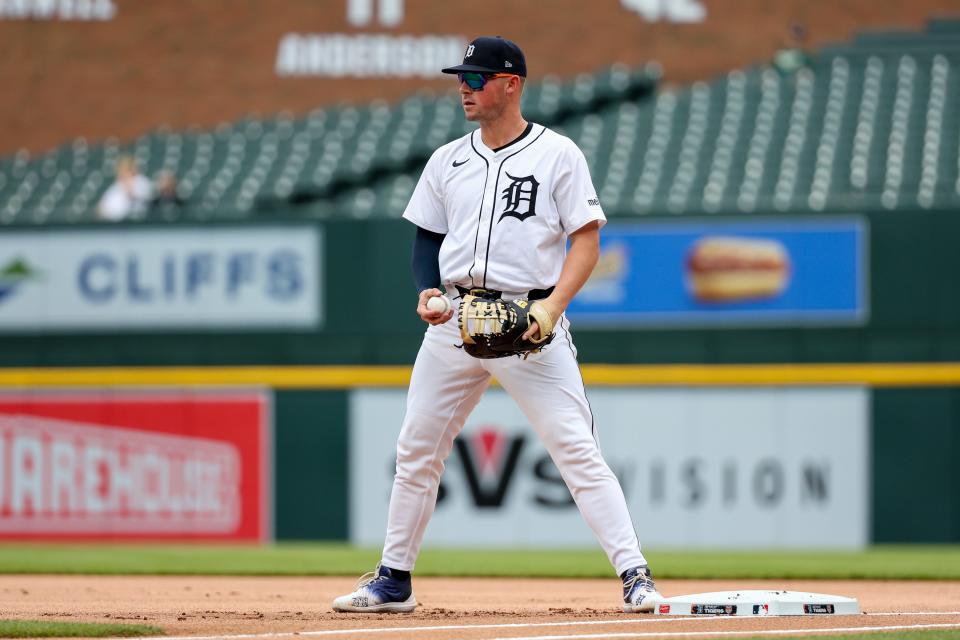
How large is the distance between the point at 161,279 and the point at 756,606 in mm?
8617

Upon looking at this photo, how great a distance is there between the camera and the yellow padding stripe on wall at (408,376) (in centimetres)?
1176

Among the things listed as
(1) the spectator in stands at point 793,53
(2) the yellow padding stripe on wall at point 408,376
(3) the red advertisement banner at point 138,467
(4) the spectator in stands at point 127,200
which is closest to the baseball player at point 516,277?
(2) the yellow padding stripe on wall at point 408,376

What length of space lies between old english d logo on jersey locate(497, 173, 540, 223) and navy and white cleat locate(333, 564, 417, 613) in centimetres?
120

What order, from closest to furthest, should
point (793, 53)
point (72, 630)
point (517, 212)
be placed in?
point (72, 630) → point (517, 212) → point (793, 53)

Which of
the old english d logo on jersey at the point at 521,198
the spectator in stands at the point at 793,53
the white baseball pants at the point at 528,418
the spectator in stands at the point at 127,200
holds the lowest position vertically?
the white baseball pants at the point at 528,418

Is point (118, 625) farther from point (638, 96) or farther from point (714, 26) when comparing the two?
point (714, 26)

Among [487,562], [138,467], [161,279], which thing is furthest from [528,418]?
[161,279]

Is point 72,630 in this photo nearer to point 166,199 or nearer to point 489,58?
point 489,58

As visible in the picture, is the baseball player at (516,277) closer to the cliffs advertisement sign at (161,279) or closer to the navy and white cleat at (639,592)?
the navy and white cleat at (639,592)

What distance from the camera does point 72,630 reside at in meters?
→ 4.62

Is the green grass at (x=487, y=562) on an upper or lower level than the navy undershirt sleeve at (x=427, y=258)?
lower

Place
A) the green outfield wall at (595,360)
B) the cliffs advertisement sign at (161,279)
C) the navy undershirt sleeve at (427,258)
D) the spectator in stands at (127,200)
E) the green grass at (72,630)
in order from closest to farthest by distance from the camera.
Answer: the green grass at (72,630), the navy undershirt sleeve at (427,258), the green outfield wall at (595,360), the cliffs advertisement sign at (161,279), the spectator in stands at (127,200)

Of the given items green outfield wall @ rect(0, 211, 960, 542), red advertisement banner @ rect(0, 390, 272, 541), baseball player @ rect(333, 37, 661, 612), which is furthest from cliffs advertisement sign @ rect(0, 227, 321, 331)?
baseball player @ rect(333, 37, 661, 612)

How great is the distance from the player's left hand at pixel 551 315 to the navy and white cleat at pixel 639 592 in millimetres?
767
